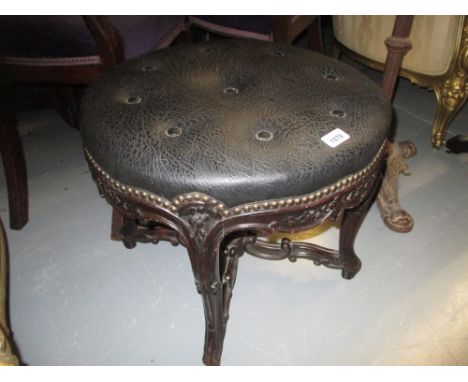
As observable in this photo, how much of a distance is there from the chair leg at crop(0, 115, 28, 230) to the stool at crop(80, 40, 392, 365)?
1.48 feet

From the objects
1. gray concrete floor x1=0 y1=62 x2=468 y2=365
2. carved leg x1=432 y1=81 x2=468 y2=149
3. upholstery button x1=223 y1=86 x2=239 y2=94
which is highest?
upholstery button x1=223 y1=86 x2=239 y2=94

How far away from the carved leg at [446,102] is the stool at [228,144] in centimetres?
73

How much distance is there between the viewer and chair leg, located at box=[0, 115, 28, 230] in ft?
3.54

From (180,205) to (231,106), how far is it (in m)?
0.19

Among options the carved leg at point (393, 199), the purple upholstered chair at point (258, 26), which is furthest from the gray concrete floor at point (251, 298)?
the purple upholstered chair at point (258, 26)

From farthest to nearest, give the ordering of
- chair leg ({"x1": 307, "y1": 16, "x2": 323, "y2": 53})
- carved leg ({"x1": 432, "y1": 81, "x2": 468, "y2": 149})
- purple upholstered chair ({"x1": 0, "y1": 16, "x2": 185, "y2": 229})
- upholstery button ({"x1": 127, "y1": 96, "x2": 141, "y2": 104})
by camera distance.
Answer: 1. chair leg ({"x1": 307, "y1": 16, "x2": 323, "y2": 53})
2. carved leg ({"x1": 432, "y1": 81, "x2": 468, "y2": 149})
3. purple upholstered chair ({"x1": 0, "y1": 16, "x2": 185, "y2": 229})
4. upholstery button ({"x1": 127, "y1": 96, "x2": 141, "y2": 104})

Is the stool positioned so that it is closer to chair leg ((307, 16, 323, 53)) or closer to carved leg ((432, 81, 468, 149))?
carved leg ((432, 81, 468, 149))

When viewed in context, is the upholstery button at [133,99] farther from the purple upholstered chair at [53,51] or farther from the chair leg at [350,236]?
the chair leg at [350,236]

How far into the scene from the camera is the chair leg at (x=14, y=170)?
108 cm

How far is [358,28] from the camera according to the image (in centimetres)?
141

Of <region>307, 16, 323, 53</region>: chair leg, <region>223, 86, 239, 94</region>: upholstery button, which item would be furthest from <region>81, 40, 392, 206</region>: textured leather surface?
<region>307, 16, 323, 53</region>: chair leg

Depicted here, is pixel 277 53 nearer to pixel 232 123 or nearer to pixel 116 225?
pixel 232 123

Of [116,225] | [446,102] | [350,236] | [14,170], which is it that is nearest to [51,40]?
[14,170]

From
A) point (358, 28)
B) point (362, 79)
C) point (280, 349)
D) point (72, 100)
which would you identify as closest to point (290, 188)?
point (362, 79)
